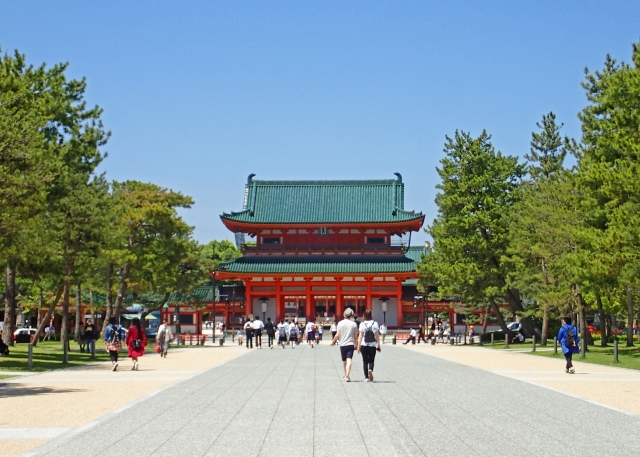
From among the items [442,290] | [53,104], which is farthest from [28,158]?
[442,290]

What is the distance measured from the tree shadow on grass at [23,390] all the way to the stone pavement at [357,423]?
8.17 ft

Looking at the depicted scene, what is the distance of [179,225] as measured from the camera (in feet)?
164

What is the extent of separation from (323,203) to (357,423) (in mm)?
66454

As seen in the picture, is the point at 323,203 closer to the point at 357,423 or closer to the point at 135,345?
the point at 135,345

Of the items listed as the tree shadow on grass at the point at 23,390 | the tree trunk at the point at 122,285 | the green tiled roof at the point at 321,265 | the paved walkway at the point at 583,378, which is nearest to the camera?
the paved walkway at the point at 583,378

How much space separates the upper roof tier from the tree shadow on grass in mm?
55297

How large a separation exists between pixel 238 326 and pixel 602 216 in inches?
1687

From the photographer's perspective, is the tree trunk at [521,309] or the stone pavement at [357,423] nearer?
the stone pavement at [357,423]

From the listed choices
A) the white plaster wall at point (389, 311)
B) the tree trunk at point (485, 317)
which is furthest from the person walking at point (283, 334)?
the white plaster wall at point (389, 311)

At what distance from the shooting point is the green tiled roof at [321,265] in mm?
69812

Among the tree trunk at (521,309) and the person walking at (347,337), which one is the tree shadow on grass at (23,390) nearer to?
the person walking at (347,337)

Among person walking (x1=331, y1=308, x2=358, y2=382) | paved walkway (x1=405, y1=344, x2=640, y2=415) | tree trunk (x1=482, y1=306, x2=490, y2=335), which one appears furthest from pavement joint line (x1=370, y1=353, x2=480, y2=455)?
tree trunk (x1=482, y1=306, x2=490, y2=335)

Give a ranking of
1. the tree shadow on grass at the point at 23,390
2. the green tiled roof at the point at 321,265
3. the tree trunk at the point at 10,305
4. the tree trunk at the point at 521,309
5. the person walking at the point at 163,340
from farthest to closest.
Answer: the green tiled roof at the point at 321,265, the tree trunk at the point at 521,309, the person walking at the point at 163,340, the tree trunk at the point at 10,305, the tree shadow on grass at the point at 23,390

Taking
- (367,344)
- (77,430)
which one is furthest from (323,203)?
(77,430)
